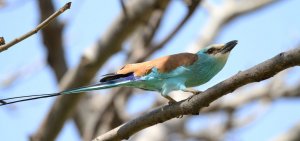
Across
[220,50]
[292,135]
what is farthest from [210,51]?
[292,135]

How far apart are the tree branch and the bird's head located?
16.0 inches

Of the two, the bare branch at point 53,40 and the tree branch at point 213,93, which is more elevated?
the bare branch at point 53,40

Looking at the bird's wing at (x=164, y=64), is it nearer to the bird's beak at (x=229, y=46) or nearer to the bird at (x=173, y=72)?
the bird at (x=173, y=72)

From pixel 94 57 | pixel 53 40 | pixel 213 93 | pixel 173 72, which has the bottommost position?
pixel 213 93

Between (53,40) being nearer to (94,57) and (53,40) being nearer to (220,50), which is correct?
(94,57)

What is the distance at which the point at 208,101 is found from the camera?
223cm

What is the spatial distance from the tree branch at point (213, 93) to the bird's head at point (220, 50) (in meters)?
0.41

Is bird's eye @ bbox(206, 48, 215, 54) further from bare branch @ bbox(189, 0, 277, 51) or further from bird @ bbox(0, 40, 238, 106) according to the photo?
bare branch @ bbox(189, 0, 277, 51)

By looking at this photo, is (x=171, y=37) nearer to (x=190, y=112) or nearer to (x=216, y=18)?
(x=190, y=112)

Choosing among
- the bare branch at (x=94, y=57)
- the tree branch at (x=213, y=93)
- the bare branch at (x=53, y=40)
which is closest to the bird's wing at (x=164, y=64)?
the tree branch at (x=213, y=93)

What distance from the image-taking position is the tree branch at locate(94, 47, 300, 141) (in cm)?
198

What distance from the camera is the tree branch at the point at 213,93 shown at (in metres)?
1.98

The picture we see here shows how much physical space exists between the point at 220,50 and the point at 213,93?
58 centimetres

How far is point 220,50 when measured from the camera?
2.72 m
